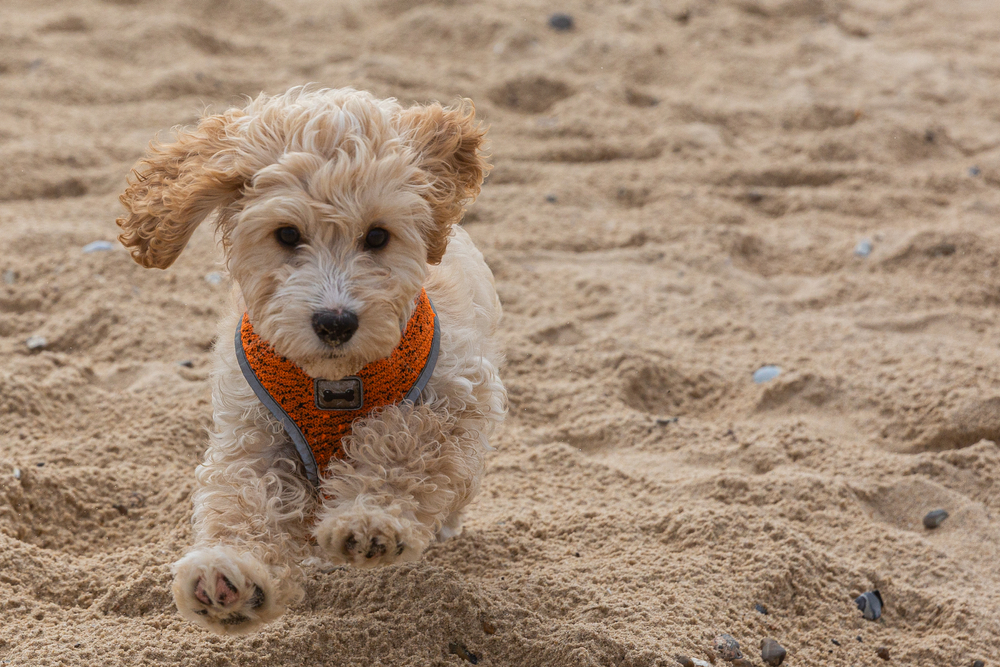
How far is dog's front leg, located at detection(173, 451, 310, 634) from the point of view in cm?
264

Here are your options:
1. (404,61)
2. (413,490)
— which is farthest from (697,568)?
(404,61)

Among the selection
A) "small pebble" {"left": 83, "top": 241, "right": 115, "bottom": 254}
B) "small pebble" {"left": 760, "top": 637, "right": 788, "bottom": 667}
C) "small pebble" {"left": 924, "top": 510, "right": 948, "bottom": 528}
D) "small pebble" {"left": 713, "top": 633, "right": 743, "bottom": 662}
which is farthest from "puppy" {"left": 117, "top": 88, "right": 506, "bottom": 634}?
"small pebble" {"left": 83, "top": 241, "right": 115, "bottom": 254}

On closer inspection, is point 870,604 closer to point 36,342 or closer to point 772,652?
point 772,652

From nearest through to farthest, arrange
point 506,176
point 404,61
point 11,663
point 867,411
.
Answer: point 11,663 → point 867,411 → point 506,176 → point 404,61

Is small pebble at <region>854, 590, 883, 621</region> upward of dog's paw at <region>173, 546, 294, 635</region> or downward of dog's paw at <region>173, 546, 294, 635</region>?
downward

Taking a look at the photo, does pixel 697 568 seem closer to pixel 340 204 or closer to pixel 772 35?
pixel 340 204

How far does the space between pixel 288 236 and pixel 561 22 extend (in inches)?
246

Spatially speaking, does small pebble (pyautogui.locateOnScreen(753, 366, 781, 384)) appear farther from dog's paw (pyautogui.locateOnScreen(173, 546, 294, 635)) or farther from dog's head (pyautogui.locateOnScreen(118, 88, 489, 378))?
dog's paw (pyautogui.locateOnScreen(173, 546, 294, 635))

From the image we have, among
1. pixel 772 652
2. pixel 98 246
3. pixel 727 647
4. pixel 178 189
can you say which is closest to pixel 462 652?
pixel 727 647

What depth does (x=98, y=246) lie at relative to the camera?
5.61 meters

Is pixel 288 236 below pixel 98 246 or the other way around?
the other way around

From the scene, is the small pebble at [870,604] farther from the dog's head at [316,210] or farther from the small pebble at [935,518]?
the dog's head at [316,210]

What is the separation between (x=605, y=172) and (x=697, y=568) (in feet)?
11.8

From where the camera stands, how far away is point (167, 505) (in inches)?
157
